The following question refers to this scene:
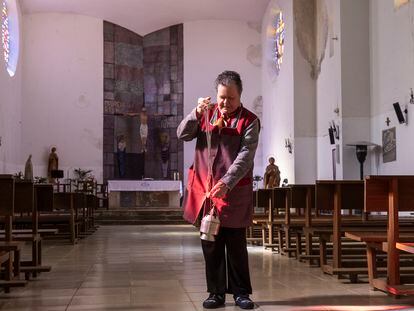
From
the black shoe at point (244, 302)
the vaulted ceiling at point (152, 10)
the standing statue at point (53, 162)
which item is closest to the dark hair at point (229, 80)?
the black shoe at point (244, 302)

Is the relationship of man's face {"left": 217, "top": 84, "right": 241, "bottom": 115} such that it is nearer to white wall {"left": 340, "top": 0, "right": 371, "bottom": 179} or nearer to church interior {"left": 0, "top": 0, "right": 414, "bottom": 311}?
Answer: church interior {"left": 0, "top": 0, "right": 414, "bottom": 311}

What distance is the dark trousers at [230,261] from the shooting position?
381 centimetres

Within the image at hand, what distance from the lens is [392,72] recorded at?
13883mm

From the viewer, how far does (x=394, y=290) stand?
3973 millimetres

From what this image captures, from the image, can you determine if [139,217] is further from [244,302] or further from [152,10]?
[244,302]

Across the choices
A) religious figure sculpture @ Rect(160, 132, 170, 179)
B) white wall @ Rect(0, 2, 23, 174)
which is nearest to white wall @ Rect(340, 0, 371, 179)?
religious figure sculpture @ Rect(160, 132, 170, 179)

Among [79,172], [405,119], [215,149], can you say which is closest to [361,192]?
[215,149]

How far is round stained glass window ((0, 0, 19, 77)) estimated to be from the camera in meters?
20.3

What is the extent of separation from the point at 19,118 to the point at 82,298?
19.0 metres

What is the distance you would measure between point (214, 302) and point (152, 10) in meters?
20.7

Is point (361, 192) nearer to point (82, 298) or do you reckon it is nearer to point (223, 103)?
point (223, 103)

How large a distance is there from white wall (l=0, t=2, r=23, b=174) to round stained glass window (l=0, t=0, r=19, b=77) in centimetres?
42

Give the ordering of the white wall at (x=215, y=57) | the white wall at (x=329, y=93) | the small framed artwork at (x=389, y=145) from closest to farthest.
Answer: the small framed artwork at (x=389, y=145), the white wall at (x=329, y=93), the white wall at (x=215, y=57)

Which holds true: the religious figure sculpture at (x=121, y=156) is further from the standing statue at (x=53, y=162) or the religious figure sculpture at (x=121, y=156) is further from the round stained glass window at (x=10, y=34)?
the round stained glass window at (x=10, y=34)
